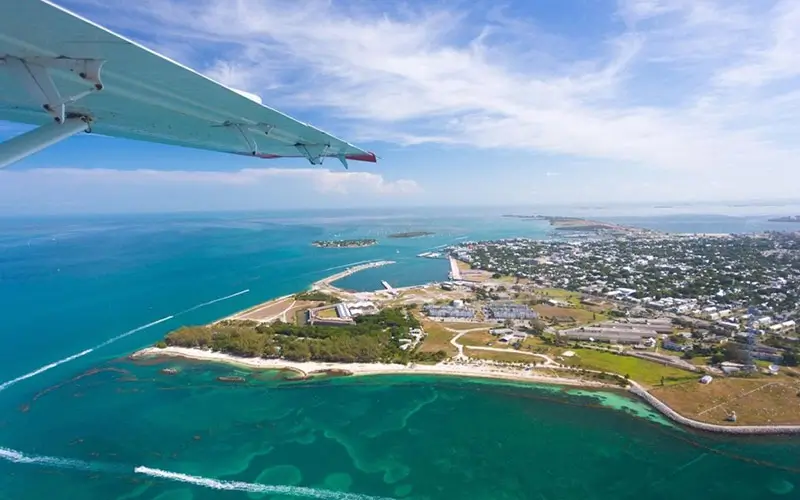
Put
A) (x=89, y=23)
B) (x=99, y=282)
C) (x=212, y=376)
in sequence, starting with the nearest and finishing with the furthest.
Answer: (x=89, y=23), (x=212, y=376), (x=99, y=282)

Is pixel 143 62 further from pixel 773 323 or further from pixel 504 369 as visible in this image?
pixel 773 323

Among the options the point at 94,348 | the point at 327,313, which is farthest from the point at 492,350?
the point at 94,348

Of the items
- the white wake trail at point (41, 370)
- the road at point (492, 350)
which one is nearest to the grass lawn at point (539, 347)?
the road at point (492, 350)

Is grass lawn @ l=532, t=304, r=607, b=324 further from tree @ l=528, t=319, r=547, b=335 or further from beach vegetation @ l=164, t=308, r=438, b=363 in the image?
beach vegetation @ l=164, t=308, r=438, b=363

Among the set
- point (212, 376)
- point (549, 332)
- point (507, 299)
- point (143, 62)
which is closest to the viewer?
point (143, 62)

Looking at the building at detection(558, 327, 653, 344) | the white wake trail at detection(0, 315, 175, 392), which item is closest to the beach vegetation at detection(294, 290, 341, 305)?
the white wake trail at detection(0, 315, 175, 392)

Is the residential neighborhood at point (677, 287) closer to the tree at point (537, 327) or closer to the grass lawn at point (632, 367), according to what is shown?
the tree at point (537, 327)

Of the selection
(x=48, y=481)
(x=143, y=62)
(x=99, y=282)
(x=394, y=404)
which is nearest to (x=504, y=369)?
(x=394, y=404)
